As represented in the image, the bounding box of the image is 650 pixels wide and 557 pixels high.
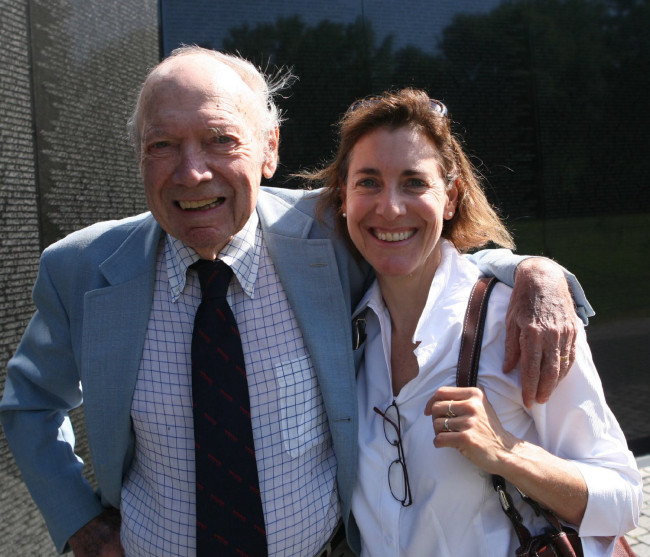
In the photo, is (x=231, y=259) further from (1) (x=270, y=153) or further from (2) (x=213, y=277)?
(1) (x=270, y=153)

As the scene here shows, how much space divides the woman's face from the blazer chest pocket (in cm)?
38

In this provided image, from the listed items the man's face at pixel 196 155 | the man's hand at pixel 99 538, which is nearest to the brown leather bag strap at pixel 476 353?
the man's face at pixel 196 155

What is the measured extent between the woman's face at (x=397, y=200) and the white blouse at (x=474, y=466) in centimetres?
22

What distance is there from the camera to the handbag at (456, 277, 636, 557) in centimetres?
163

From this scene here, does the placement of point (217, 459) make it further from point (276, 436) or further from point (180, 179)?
point (180, 179)

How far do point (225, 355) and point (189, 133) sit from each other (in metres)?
0.63

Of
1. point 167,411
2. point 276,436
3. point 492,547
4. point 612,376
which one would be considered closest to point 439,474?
point 492,547

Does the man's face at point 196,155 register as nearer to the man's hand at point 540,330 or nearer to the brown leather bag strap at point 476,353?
the brown leather bag strap at point 476,353

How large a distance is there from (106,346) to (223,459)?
1.54ft

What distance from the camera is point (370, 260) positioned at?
76.3 inches

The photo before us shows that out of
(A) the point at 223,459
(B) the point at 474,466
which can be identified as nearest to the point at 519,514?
(B) the point at 474,466

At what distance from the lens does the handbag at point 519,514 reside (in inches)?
64.1

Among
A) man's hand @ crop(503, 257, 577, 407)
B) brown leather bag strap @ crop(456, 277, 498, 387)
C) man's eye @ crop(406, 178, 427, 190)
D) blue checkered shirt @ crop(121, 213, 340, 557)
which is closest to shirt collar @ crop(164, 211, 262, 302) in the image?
blue checkered shirt @ crop(121, 213, 340, 557)

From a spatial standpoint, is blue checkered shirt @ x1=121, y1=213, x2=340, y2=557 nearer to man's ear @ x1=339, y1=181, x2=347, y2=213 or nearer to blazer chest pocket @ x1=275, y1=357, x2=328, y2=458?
blazer chest pocket @ x1=275, y1=357, x2=328, y2=458
